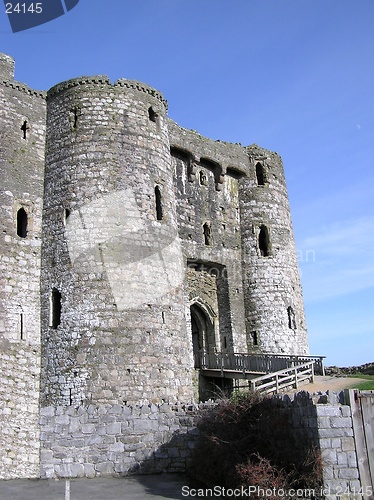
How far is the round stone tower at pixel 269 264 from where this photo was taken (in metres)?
25.6

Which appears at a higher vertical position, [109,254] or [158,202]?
[158,202]

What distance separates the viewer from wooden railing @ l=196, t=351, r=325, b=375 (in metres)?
21.8

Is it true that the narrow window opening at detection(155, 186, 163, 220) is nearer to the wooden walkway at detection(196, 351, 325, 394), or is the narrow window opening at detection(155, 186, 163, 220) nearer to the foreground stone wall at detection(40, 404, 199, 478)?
the wooden walkway at detection(196, 351, 325, 394)

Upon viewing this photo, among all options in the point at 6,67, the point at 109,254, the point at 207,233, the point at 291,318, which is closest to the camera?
the point at 109,254

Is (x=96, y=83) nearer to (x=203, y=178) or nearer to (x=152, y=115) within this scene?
(x=152, y=115)

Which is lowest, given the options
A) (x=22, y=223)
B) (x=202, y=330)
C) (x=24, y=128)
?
(x=202, y=330)

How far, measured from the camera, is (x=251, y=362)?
22.8 metres

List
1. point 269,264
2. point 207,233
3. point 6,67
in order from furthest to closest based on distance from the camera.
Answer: point 269,264 < point 207,233 < point 6,67

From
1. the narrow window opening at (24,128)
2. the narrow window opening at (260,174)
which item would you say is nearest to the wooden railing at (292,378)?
the narrow window opening at (260,174)

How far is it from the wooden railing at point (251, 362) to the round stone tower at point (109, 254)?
3.61 m

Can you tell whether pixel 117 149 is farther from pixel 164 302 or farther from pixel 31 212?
pixel 164 302

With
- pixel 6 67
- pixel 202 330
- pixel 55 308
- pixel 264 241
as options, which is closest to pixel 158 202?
pixel 55 308

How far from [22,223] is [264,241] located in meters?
12.0

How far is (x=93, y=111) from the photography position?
20.5 m
